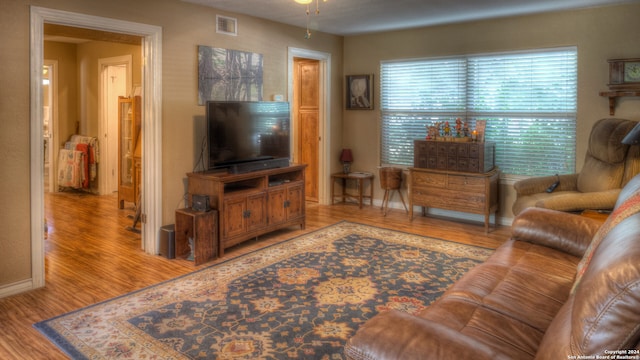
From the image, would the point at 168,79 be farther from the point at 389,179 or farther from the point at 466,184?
the point at 466,184

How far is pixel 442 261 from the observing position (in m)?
4.22

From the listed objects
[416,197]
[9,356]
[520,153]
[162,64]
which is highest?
[162,64]

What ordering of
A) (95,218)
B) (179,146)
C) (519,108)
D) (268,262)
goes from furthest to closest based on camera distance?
(95,218), (519,108), (179,146), (268,262)

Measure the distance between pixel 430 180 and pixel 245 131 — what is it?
2351 mm

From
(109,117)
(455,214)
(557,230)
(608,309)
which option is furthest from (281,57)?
(608,309)

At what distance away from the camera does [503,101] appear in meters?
5.55

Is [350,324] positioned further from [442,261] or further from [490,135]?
[490,135]

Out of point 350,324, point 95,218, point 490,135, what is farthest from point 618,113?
point 95,218

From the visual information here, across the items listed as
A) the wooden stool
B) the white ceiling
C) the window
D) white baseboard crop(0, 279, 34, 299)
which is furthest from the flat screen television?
the window

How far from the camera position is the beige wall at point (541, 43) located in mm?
4762

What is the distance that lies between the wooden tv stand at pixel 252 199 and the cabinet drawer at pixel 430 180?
4.76 ft

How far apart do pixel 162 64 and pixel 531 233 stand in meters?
3.46

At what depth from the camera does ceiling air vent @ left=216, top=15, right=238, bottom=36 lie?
4863mm

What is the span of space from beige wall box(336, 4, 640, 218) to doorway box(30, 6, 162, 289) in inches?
128
